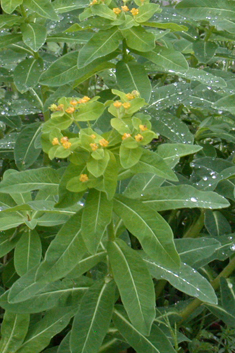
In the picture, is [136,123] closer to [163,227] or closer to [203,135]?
[163,227]

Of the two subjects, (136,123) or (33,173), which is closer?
(136,123)

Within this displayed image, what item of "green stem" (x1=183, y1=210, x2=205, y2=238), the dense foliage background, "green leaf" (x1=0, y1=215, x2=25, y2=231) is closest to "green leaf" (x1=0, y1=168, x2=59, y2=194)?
the dense foliage background

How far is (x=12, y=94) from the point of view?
8.48 ft

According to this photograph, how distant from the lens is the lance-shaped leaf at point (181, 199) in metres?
1.35

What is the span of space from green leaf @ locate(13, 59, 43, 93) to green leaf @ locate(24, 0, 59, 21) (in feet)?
0.80

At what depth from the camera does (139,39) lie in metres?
1.68

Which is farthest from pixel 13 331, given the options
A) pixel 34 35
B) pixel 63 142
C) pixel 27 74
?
pixel 34 35

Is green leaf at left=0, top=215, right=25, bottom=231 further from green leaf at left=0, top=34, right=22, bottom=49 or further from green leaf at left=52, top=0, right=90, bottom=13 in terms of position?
green leaf at left=52, top=0, right=90, bottom=13

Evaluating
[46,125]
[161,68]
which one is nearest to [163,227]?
[46,125]

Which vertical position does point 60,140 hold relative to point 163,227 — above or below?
above

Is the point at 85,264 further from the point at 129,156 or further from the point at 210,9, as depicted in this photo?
the point at 210,9

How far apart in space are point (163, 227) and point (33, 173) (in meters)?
0.40

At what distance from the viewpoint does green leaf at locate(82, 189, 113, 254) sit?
4.14 ft

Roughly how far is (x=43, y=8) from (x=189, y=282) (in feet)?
3.77
